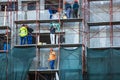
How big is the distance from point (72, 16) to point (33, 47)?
334cm

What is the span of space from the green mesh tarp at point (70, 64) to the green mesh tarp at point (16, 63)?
210 centimetres

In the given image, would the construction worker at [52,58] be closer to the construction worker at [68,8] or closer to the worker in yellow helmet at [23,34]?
the worker in yellow helmet at [23,34]

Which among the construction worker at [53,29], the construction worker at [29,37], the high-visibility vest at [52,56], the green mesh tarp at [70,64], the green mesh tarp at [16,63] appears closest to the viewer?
the green mesh tarp at [70,64]

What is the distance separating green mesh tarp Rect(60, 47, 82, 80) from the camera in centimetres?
3316

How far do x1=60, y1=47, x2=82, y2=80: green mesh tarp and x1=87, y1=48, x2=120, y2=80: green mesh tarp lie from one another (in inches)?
24.6

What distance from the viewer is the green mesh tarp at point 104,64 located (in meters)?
32.8

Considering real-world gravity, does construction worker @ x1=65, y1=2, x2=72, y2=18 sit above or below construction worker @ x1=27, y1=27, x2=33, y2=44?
above

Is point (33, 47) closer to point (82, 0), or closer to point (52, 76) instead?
point (52, 76)

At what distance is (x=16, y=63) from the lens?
34.0 meters

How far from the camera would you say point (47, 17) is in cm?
3578

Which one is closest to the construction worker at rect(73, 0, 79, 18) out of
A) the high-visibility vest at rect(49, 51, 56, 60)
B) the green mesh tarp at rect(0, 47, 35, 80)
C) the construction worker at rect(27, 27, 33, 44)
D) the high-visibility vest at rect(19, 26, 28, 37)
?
the high-visibility vest at rect(49, 51, 56, 60)

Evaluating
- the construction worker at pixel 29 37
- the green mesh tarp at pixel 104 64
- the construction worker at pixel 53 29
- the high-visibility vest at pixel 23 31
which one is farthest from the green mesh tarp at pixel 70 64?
the high-visibility vest at pixel 23 31

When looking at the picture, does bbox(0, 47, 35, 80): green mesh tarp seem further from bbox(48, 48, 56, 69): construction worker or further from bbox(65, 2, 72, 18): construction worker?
bbox(65, 2, 72, 18): construction worker

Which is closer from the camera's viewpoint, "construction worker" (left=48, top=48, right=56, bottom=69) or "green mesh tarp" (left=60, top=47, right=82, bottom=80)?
"green mesh tarp" (left=60, top=47, right=82, bottom=80)
